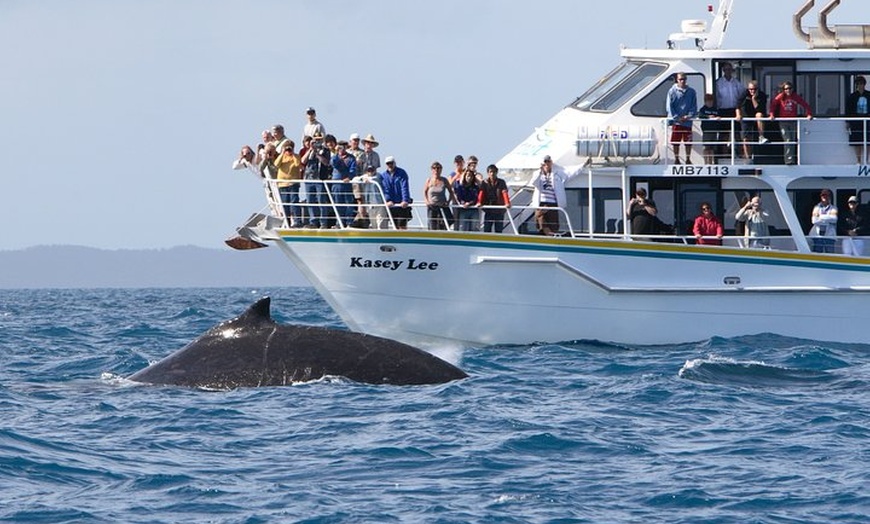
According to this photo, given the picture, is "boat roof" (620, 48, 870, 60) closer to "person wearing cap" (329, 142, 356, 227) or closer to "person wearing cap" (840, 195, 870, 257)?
"person wearing cap" (840, 195, 870, 257)

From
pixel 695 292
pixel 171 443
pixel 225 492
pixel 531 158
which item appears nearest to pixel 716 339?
pixel 695 292

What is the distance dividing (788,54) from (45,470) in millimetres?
16855

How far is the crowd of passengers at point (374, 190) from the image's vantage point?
25.1m

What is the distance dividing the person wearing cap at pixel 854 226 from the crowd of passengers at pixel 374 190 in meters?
4.77

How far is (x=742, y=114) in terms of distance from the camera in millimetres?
26766

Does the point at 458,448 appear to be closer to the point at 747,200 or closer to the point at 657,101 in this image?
the point at 747,200

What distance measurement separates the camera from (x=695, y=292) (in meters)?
25.3

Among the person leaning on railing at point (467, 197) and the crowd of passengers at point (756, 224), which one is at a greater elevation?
the person leaning on railing at point (467, 197)

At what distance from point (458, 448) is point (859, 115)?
1463 cm

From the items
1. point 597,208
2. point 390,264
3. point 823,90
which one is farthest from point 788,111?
point 390,264

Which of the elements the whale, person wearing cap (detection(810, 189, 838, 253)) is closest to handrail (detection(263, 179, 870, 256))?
person wearing cap (detection(810, 189, 838, 253))

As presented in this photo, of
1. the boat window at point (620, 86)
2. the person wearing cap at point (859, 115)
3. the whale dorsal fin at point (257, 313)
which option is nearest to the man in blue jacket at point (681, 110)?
the boat window at point (620, 86)

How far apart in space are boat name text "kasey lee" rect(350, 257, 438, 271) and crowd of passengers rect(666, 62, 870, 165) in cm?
473

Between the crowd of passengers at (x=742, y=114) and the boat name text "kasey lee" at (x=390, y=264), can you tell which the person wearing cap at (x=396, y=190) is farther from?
the crowd of passengers at (x=742, y=114)
